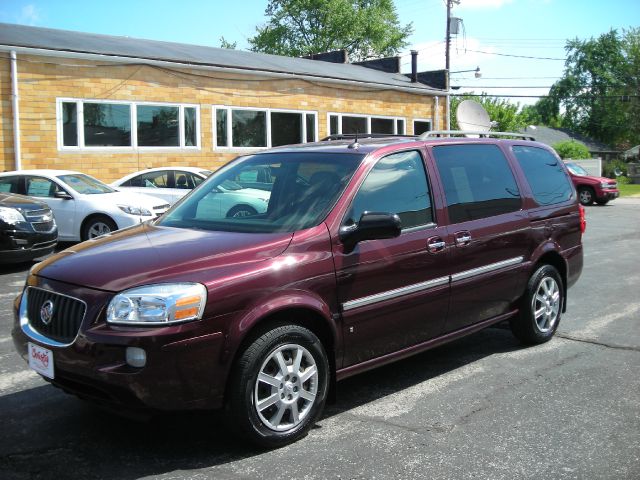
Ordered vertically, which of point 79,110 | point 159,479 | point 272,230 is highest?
point 79,110

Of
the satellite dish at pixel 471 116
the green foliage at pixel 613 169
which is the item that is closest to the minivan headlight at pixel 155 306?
the satellite dish at pixel 471 116

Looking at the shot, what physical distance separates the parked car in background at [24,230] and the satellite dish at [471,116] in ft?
40.0

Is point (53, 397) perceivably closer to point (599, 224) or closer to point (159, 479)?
point (159, 479)

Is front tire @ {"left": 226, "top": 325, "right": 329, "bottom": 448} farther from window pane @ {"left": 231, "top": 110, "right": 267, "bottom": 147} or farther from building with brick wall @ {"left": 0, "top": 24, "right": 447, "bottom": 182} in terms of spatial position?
window pane @ {"left": 231, "top": 110, "right": 267, "bottom": 147}

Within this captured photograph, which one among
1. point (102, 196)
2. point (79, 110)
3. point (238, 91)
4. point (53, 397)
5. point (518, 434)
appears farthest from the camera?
point (238, 91)

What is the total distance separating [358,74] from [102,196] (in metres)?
15.4

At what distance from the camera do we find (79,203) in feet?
39.8

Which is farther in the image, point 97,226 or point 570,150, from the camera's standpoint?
point 570,150

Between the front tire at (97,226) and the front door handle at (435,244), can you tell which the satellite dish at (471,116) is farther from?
the front door handle at (435,244)

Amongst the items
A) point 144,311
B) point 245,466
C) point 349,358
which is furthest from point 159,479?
point 349,358

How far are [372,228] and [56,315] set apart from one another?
1864 millimetres

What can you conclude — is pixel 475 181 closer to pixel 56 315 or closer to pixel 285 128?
pixel 56 315

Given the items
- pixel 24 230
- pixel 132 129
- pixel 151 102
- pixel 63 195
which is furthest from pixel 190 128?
pixel 24 230

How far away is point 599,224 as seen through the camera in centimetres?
1805
